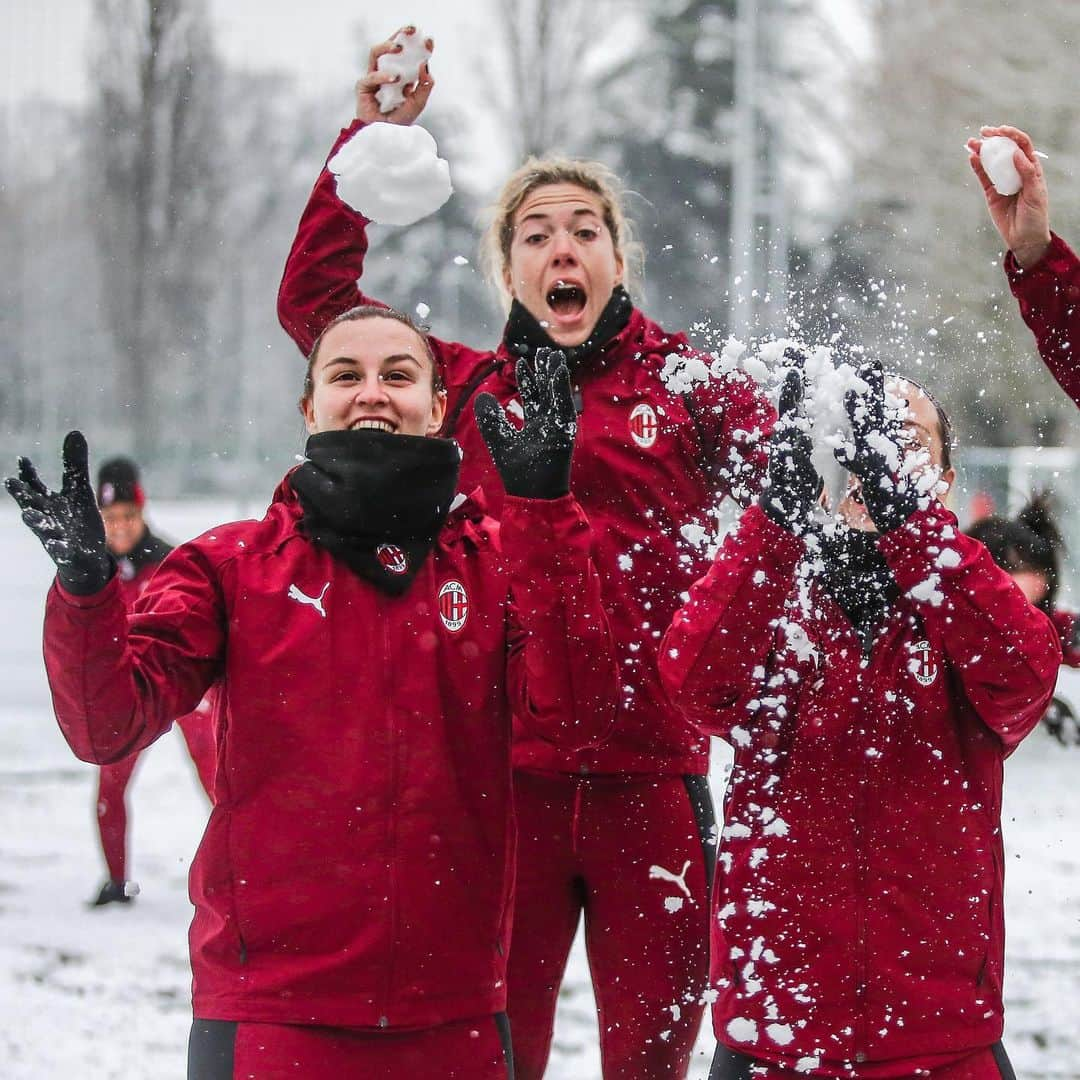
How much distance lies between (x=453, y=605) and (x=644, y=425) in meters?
0.81

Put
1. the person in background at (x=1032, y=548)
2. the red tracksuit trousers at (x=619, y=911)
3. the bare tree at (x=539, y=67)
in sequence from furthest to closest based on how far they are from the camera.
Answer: the bare tree at (x=539, y=67) < the person in background at (x=1032, y=548) < the red tracksuit trousers at (x=619, y=911)

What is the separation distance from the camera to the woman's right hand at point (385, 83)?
11.0ft

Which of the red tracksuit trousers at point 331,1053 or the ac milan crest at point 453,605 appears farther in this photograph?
the ac milan crest at point 453,605

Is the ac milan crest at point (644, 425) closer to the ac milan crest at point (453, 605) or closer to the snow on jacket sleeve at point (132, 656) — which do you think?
the ac milan crest at point (453, 605)

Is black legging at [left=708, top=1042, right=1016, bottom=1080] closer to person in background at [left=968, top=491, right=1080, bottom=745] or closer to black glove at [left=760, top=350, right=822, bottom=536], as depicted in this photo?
black glove at [left=760, top=350, right=822, bottom=536]

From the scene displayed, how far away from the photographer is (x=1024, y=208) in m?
2.97

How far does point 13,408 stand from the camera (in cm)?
1692

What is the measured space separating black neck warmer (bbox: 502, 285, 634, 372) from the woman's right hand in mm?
481

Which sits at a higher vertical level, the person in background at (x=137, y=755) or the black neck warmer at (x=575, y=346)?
the black neck warmer at (x=575, y=346)

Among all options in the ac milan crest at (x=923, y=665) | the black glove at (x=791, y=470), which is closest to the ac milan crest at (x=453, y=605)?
the black glove at (x=791, y=470)

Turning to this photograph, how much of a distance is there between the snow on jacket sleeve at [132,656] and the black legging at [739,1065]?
41.4 inches

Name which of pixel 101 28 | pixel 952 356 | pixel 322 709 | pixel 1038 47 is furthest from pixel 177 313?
pixel 322 709

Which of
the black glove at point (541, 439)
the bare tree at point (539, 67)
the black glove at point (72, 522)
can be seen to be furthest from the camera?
the bare tree at point (539, 67)

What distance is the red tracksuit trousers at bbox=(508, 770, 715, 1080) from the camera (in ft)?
10.3
